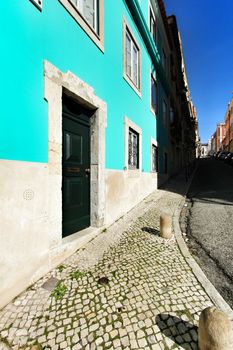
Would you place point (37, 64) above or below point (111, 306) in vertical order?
above

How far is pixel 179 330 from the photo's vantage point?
1939mm

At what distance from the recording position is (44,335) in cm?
194

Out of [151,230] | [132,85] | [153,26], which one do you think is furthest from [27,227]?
[153,26]

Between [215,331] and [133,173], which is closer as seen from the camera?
[215,331]

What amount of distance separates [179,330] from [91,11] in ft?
19.9

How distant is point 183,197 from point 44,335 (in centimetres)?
750

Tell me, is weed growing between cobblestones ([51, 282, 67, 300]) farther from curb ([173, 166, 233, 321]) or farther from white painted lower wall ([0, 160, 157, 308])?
curb ([173, 166, 233, 321])

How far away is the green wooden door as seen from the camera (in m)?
3.78

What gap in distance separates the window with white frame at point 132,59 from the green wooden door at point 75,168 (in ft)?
10.9

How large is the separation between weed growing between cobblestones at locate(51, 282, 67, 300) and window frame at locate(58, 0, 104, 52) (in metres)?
4.51

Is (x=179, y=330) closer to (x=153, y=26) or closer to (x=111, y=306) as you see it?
(x=111, y=306)

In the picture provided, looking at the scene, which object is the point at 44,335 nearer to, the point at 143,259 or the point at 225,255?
the point at 143,259

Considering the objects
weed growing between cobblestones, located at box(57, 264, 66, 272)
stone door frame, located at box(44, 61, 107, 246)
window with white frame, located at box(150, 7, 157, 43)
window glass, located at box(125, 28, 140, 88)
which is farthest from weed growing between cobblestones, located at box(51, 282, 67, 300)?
window with white frame, located at box(150, 7, 157, 43)

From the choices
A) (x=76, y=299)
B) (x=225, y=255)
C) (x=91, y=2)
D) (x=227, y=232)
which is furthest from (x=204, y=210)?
(x=91, y=2)
